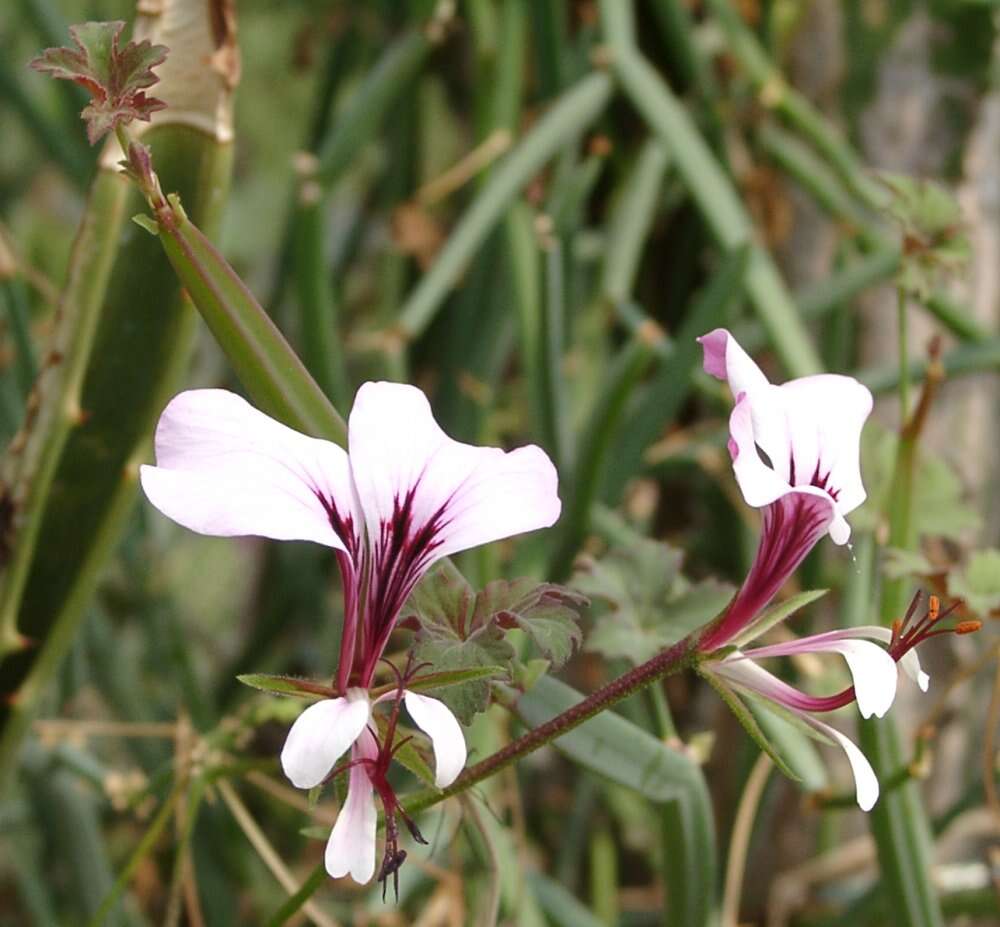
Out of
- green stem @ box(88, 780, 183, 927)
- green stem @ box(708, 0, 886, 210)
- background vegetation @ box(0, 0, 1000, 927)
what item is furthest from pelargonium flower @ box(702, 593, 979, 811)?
green stem @ box(708, 0, 886, 210)

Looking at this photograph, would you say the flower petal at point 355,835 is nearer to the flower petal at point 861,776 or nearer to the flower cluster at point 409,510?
the flower cluster at point 409,510

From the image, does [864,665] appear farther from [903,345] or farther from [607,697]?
[903,345]

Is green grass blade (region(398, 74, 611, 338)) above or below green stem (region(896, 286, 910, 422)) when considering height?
above

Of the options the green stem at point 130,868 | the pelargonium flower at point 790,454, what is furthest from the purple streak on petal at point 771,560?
the green stem at point 130,868

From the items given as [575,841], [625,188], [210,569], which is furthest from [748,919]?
[210,569]

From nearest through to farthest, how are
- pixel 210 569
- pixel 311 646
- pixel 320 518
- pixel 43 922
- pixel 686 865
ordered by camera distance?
pixel 320 518 < pixel 686 865 < pixel 43 922 < pixel 311 646 < pixel 210 569

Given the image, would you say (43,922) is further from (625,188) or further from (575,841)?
(625,188)

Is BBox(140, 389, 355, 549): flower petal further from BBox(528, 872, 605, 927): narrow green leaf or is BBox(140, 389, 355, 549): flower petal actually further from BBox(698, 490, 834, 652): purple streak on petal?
BBox(528, 872, 605, 927): narrow green leaf

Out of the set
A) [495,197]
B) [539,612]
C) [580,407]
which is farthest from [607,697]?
[580,407]
